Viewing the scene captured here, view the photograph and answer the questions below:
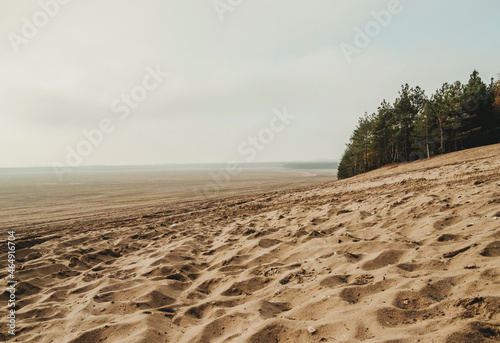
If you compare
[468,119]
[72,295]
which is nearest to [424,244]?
[72,295]

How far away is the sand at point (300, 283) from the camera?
2475 millimetres

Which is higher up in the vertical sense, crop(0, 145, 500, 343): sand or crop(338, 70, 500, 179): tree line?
crop(338, 70, 500, 179): tree line

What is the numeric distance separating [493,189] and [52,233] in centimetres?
1352

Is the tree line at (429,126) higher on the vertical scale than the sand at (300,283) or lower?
higher

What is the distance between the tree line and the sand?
120 feet

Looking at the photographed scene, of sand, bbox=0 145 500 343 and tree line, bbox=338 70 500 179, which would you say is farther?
tree line, bbox=338 70 500 179

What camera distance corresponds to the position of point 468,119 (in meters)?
34.5

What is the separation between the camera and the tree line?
113ft

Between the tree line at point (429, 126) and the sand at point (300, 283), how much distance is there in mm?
36530

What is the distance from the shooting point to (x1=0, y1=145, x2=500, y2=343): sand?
2475 mm

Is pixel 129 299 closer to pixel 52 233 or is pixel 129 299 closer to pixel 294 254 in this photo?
pixel 294 254

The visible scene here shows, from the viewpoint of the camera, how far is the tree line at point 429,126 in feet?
113

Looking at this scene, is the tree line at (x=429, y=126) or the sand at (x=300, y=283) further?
the tree line at (x=429, y=126)

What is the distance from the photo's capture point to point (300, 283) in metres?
3.63
